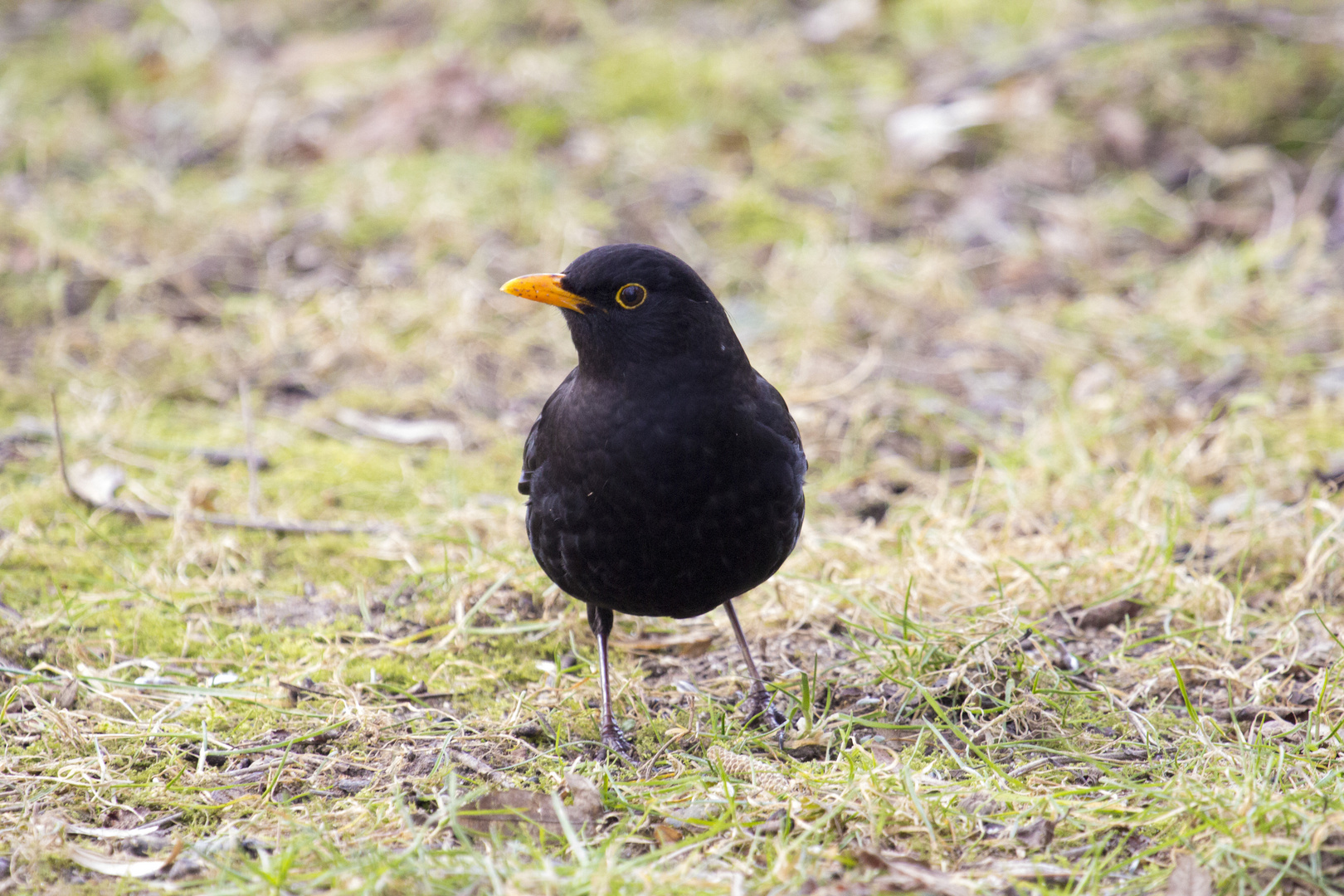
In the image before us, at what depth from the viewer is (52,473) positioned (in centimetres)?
530

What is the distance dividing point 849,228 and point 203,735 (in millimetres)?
5503

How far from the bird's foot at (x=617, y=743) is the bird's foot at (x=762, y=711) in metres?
0.36

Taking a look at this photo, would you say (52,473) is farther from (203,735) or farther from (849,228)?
(849,228)

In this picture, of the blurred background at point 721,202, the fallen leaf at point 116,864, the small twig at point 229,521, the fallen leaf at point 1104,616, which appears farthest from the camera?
the blurred background at point 721,202

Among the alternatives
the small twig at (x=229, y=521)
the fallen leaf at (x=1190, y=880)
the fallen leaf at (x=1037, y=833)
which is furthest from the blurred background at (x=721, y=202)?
the fallen leaf at (x=1190, y=880)

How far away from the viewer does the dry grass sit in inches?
120

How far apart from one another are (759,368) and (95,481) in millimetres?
3177

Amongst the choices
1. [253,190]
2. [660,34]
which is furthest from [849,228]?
[253,190]

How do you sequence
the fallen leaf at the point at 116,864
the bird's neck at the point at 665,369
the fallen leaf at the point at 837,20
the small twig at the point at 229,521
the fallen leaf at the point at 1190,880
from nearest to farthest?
the fallen leaf at the point at 1190,880, the fallen leaf at the point at 116,864, the bird's neck at the point at 665,369, the small twig at the point at 229,521, the fallen leaf at the point at 837,20

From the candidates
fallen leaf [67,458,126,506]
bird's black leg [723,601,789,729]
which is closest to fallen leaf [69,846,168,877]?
bird's black leg [723,601,789,729]

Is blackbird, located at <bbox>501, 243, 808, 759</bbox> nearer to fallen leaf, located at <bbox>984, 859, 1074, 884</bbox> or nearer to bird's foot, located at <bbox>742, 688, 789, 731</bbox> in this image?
bird's foot, located at <bbox>742, 688, 789, 731</bbox>

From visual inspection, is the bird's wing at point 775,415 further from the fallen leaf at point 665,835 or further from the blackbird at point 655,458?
the fallen leaf at point 665,835

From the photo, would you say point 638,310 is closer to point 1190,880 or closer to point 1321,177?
point 1190,880

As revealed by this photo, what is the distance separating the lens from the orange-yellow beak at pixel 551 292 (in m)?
3.69
